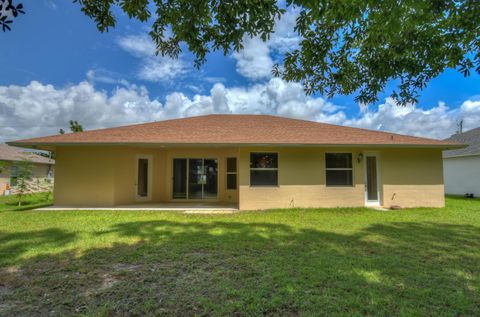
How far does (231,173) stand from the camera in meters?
12.6

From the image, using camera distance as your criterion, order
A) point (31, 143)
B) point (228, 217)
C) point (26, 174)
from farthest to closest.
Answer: point (26, 174) → point (31, 143) → point (228, 217)

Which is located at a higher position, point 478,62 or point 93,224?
point 478,62

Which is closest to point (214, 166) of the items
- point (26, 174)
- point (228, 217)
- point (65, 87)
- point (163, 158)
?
point (163, 158)

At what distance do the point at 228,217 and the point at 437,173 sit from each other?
8778mm

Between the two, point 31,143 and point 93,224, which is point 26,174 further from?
point 93,224

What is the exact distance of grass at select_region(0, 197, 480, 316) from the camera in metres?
3.01

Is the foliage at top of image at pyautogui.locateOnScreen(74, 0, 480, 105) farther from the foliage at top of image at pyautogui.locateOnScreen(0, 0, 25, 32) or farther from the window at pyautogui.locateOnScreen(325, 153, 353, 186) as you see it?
the window at pyautogui.locateOnScreen(325, 153, 353, 186)

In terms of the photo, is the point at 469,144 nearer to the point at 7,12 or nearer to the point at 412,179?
the point at 412,179

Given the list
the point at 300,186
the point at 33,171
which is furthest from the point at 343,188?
the point at 33,171

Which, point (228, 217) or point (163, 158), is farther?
point (163, 158)

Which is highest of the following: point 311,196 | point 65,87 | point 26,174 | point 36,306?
point 65,87

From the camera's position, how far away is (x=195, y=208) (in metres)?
10.4

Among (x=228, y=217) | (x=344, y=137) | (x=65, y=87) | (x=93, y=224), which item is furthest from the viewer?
(x=65, y=87)

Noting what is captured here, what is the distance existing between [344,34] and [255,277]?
12.6 feet
